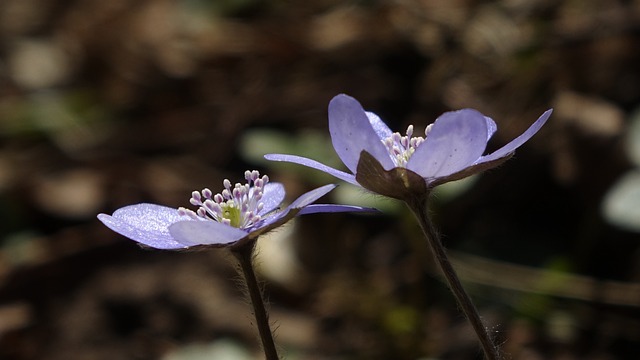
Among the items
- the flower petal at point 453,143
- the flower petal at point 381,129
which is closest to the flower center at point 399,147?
the flower petal at point 381,129

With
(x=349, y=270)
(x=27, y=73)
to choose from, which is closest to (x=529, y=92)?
(x=349, y=270)

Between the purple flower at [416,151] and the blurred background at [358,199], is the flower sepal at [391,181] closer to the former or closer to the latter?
the purple flower at [416,151]

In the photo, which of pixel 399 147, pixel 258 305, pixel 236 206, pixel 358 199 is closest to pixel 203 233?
pixel 258 305

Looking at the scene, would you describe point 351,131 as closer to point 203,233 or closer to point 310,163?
point 310,163

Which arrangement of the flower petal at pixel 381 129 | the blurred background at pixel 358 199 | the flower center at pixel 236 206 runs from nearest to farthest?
the flower center at pixel 236 206 → the flower petal at pixel 381 129 → the blurred background at pixel 358 199

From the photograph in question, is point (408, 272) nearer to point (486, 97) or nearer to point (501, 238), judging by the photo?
point (501, 238)
